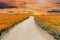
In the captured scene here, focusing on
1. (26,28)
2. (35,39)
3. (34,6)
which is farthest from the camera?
(34,6)

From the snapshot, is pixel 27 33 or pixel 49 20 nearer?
pixel 27 33

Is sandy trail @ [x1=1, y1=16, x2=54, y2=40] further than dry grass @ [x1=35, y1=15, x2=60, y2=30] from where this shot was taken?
No

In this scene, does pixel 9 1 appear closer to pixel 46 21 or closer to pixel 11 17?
pixel 11 17

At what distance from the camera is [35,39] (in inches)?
230

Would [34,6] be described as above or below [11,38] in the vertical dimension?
above

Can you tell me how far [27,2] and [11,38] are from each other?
1.85 meters

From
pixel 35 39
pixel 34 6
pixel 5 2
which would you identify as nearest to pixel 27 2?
pixel 34 6

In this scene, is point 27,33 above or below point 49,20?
below

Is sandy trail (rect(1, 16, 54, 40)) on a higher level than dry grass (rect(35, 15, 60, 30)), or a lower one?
lower

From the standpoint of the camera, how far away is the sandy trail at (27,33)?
594 cm

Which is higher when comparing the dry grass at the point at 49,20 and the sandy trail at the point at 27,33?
the dry grass at the point at 49,20

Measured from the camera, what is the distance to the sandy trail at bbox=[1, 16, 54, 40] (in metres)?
5.94

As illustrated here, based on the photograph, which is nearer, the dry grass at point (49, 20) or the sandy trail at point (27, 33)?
the sandy trail at point (27, 33)

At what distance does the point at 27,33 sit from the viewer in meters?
6.28
